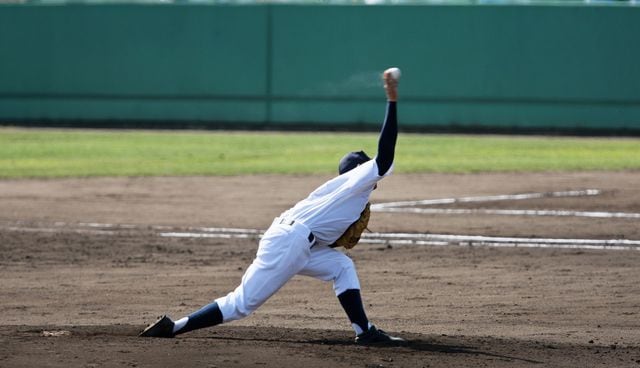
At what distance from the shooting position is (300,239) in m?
7.04

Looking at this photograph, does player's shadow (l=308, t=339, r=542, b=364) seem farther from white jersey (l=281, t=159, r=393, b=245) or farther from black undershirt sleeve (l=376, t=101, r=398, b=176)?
black undershirt sleeve (l=376, t=101, r=398, b=176)

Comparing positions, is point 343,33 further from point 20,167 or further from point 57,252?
point 57,252

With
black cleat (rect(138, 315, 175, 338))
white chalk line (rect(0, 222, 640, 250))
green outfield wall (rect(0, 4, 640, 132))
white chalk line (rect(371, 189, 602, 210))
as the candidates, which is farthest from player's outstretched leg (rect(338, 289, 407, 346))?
green outfield wall (rect(0, 4, 640, 132))

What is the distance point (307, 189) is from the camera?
1622cm

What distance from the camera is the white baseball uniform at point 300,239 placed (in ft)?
23.0

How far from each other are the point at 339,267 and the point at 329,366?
0.93m

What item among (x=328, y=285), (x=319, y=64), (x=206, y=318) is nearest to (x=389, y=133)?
(x=206, y=318)

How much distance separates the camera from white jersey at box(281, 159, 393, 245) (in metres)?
6.93

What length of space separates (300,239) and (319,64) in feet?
69.8

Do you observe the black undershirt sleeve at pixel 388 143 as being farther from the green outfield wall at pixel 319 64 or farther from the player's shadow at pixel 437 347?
the green outfield wall at pixel 319 64

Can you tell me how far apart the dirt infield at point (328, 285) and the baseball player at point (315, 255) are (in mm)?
175

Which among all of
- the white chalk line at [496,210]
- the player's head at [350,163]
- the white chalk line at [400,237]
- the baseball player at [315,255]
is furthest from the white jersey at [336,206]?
the white chalk line at [496,210]

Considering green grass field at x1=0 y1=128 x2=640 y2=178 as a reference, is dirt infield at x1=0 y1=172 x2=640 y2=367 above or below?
above

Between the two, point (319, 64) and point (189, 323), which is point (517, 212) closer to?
point (189, 323)
